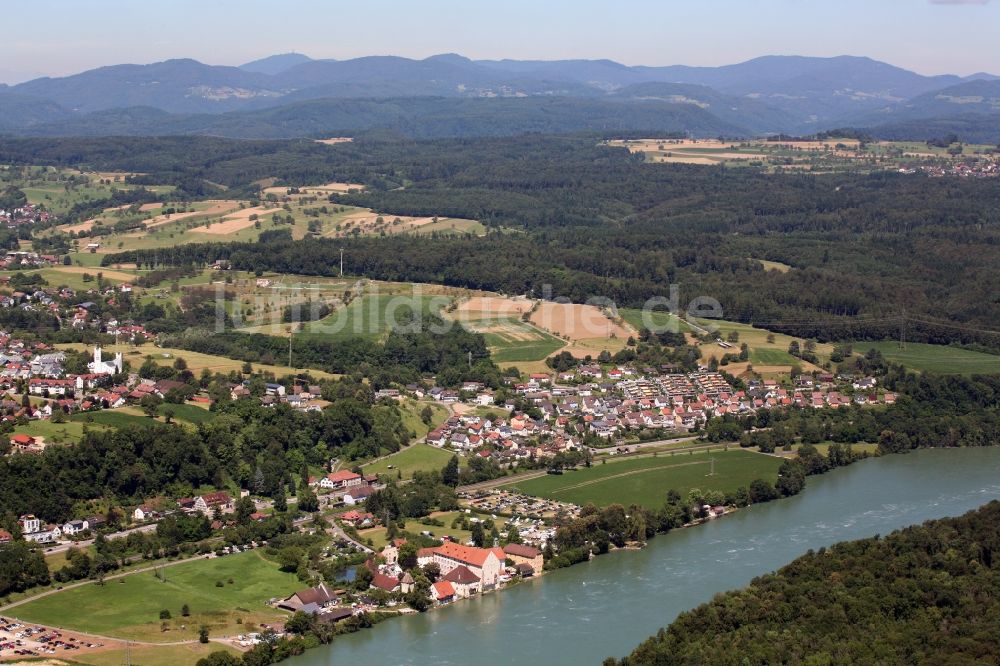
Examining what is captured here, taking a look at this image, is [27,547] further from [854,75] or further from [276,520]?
[854,75]

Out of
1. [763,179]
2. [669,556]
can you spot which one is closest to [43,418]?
[669,556]

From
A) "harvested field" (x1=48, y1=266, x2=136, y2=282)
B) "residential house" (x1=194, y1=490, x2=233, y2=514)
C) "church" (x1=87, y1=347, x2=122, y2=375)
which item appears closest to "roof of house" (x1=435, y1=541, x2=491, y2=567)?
"residential house" (x1=194, y1=490, x2=233, y2=514)

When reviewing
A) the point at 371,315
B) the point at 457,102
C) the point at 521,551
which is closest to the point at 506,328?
the point at 371,315

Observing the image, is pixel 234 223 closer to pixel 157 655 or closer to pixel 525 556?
pixel 525 556

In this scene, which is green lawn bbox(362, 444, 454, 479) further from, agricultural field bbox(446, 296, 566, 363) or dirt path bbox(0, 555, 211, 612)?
agricultural field bbox(446, 296, 566, 363)

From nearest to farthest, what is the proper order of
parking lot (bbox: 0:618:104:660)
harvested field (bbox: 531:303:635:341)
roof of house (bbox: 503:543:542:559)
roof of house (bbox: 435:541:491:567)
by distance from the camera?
1. parking lot (bbox: 0:618:104:660)
2. roof of house (bbox: 435:541:491:567)
3. roof of house (bbox: 503:543:542:559)
4. harvested field (bbox: 531:303:635:341)

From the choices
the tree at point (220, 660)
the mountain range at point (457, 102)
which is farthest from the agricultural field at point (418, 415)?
the mountain range at point (457, 102)

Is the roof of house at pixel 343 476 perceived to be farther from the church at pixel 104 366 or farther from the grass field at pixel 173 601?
the church at pixel 104 366

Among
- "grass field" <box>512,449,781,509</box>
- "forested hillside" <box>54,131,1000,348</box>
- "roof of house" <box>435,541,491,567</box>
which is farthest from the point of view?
"forested hillside" <box>54,131,1000,348</box>
